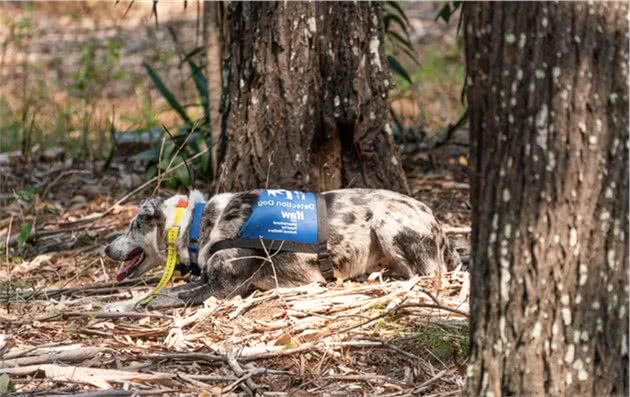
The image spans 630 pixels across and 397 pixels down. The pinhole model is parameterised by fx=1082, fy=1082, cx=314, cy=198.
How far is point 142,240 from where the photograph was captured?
609 centimetres

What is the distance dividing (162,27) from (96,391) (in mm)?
11265

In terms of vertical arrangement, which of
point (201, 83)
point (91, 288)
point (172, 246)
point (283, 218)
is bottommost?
point (91, 288)

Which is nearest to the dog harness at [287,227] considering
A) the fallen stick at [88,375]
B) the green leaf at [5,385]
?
the fallen stick at [88,375]

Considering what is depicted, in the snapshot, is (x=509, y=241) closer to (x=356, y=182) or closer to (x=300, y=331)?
(x=300, y=331)

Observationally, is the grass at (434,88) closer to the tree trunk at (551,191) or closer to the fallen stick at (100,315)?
the fallen stick at (100,315)

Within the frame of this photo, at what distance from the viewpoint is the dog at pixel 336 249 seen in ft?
18.6

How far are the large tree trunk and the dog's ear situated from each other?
507mm

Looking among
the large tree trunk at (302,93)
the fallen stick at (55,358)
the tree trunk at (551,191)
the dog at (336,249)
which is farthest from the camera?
the large tree trunk at (302,93)

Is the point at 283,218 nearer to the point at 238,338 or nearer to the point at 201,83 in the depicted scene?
the point at 238,338

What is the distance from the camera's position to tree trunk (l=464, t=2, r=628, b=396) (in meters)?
3.27

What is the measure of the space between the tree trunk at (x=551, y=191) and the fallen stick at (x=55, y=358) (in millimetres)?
1888

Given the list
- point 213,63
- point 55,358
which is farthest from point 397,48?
point 55,358

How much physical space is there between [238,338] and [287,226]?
87 cm

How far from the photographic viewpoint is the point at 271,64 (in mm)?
6191
